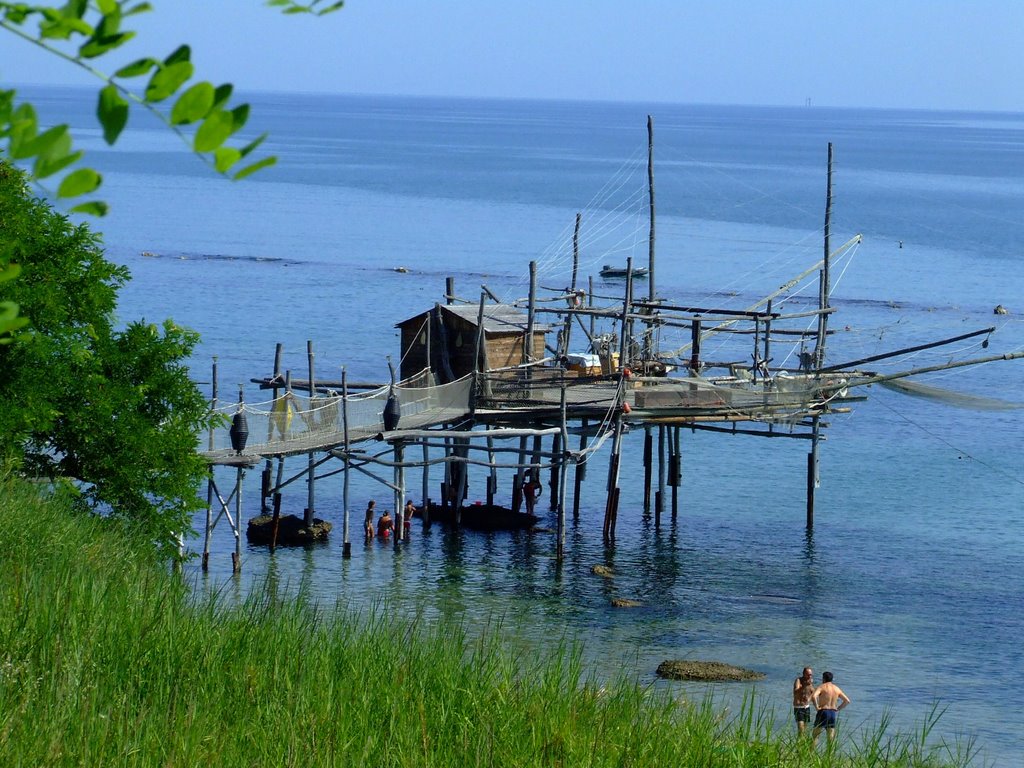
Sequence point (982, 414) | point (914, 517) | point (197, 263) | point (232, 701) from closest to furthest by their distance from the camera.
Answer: point (232, 701)
point (914, 517)
point (982, 414)
point (197, 263)

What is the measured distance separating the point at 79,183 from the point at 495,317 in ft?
92.0

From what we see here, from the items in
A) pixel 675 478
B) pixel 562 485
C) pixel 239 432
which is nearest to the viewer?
pixel 239 432

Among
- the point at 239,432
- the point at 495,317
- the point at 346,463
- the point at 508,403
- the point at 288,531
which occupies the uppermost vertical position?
the point at 495,317

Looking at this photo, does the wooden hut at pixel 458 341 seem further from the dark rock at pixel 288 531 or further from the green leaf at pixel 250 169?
the green leaf at pixel 250 169

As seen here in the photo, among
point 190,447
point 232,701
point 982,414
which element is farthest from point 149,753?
point 982,414

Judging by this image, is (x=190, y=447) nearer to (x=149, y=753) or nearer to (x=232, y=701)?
(x=232, y=701)

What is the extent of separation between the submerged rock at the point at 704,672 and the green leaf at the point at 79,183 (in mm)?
18360

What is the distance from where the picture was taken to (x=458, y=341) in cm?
3083

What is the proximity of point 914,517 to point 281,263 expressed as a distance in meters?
51.7

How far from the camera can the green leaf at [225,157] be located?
339cm

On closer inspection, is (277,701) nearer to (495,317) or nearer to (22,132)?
(22,132)

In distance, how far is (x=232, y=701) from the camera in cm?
1009

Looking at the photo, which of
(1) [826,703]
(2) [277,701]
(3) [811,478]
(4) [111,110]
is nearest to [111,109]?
(4) [111,110]

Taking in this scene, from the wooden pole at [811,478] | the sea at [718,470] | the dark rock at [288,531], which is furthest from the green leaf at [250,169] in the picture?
the wooden pole at [811,478]
